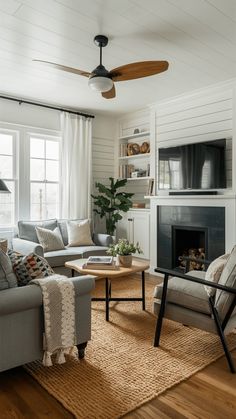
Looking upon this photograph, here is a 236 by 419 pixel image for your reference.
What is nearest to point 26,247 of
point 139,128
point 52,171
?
point 52,171

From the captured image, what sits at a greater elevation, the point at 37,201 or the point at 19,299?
the point at 37,201

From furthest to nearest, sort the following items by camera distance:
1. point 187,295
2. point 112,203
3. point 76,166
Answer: point 112,203
point 76,166
point 187,295

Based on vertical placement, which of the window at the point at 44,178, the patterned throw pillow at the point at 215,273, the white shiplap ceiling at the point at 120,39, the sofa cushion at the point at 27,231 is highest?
the white shiplap ceiling at the point at 120,39

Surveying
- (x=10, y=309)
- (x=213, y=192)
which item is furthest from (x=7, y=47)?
(x=213, y=192)

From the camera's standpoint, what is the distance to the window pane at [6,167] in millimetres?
4664

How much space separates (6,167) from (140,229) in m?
2.35

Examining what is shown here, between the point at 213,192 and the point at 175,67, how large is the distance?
1.66m

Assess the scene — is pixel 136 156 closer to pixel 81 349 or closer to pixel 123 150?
pixel 123 150

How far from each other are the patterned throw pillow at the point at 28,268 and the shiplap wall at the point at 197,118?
2.89 m

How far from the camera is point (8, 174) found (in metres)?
4.73

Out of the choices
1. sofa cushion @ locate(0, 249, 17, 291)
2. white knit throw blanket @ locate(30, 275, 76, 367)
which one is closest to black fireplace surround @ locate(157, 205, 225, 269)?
white knit throw blanket @ locate(30, 275, 76, 367)

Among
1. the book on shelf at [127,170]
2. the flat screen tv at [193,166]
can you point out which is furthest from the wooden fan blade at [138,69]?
the book on shelf at [127,170]

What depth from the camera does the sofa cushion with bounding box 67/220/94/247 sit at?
185 inches

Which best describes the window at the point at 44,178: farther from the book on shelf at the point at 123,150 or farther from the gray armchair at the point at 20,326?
the gray armchair at the point at 20,326
